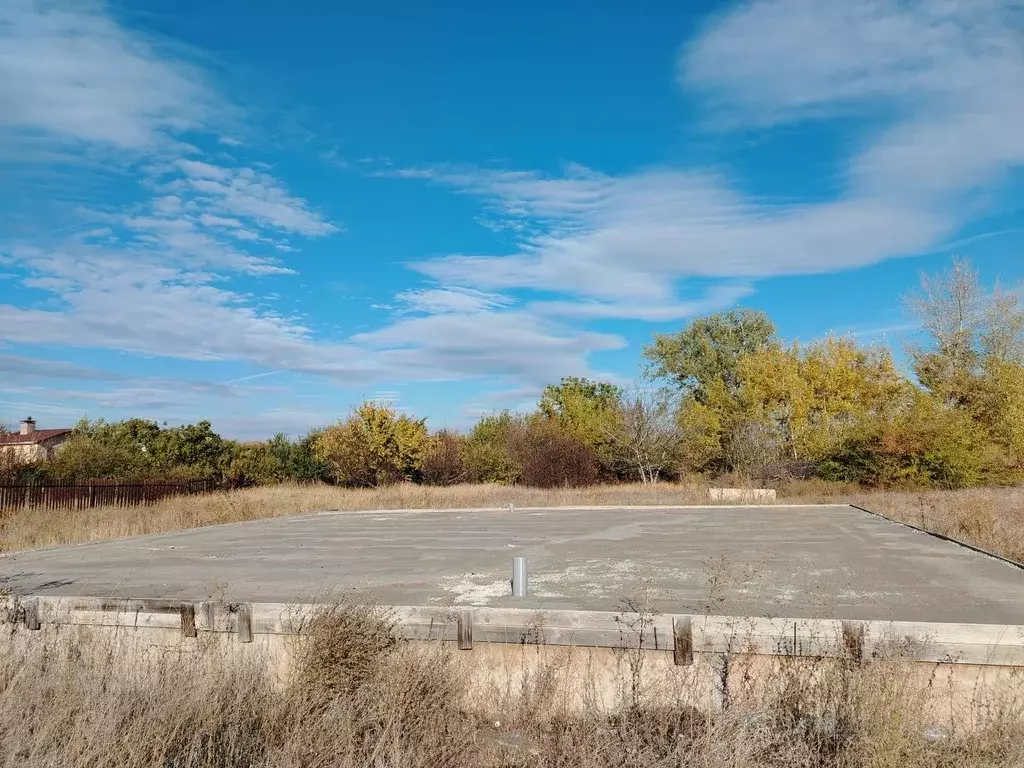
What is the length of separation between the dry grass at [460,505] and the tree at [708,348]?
1637 centimetres

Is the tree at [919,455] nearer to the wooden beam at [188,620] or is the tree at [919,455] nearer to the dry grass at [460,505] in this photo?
the dry grass at [460,505]

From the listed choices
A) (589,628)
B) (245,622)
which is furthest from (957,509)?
(245,622)

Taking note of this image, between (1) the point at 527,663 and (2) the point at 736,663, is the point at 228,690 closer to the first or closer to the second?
(1) the point at 527,663

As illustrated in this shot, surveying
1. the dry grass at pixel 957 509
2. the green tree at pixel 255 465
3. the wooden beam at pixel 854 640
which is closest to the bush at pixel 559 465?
the dry grass at pixel 957 509

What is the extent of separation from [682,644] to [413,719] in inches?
92.3

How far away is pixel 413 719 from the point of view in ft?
17.7

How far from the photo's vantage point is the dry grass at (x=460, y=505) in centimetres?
1568

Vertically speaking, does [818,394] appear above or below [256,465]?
above

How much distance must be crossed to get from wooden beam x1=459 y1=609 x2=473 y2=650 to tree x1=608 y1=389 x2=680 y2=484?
94.2ft

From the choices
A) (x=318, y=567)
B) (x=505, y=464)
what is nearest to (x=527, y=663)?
(x=318, y=567)

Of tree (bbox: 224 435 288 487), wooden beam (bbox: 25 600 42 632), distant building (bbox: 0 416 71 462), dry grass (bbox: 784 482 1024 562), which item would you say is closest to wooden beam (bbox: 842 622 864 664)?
dry grass (bbox: 784 482 1024 562)

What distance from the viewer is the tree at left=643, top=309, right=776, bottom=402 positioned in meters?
46.3

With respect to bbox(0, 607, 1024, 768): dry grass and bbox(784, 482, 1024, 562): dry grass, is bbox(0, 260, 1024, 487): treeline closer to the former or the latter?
bbox(784, 482, 1024, 562): dry grass

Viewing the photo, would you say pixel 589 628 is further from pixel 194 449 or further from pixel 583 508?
pixel 194 449
